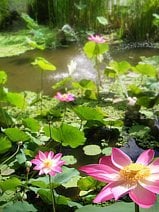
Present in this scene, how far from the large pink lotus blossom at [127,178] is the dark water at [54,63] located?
242 cm

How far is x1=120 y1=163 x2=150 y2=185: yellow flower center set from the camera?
0.73 meters

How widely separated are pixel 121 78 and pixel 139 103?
845mm

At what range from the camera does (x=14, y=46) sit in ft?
15.0

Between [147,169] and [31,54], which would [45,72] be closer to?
[31,54]

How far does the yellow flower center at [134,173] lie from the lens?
726 millimetres

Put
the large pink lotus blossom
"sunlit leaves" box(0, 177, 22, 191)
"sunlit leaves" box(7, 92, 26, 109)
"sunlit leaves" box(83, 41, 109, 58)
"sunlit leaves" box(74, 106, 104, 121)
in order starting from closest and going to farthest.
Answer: the large pink lotus blossom
"sunlit leaves" box(0, 177, 22, 191)
"sunlit leaves" box(74, 106, 104, 121)
"sunlit leaves" box(7, 92, 26, 109)
"sunlit leaves" box(83, 41, 109, 58)

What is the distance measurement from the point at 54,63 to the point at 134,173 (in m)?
3.30

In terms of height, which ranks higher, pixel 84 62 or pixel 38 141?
pixel 38 141

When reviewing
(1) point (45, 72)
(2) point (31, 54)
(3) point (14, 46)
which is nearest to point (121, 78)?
(1) point (45, 72)

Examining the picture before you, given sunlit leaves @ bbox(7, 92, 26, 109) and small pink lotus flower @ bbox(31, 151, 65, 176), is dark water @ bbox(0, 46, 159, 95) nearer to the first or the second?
sunlit leaves @ bbox(7, 92, 26, 109)

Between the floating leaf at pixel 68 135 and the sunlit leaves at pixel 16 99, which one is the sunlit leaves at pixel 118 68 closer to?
the sunlit leaves at pixel 16 99

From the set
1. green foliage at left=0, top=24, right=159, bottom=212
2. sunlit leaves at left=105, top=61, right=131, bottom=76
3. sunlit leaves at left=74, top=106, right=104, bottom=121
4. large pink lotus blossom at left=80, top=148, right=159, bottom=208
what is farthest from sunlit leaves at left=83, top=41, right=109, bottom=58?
large pink lotus blossom at left=80, top=148, right=159, bottom=208

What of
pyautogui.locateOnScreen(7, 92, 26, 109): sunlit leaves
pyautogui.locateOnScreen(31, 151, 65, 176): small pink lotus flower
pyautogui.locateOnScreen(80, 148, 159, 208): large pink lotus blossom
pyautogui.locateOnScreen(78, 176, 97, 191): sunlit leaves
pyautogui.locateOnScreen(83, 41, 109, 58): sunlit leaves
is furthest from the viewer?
pyautogui.locateOnScreen(83, 41, 109, 58): sunlit leaves

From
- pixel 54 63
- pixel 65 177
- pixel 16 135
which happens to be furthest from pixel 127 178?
pixel 54 63
